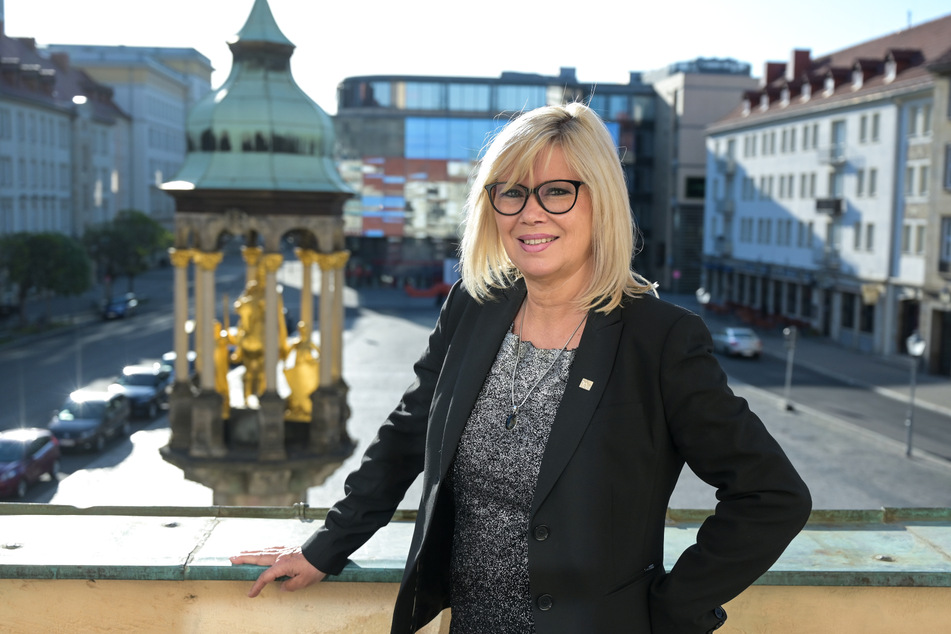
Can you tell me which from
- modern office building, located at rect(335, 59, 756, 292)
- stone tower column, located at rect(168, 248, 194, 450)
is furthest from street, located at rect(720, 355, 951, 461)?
modern office building, located at rect(335, 59, 756, 292)

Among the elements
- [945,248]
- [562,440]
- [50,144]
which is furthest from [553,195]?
[50,144]

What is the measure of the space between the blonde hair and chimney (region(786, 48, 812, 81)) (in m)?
61.1

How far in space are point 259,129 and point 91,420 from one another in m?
14.3

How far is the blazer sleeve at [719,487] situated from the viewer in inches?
110

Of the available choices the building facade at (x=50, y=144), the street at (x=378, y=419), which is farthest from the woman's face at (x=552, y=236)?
the building facade at (x=50, y=144)

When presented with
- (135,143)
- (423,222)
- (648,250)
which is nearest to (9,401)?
(423,222)

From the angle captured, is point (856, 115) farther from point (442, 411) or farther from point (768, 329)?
point (442, 411)

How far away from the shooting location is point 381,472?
3523 mm

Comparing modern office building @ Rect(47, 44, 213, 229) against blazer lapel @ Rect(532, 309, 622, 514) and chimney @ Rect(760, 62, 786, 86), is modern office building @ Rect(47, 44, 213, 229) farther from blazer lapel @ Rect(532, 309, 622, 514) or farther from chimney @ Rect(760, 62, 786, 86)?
blazer lapel @ Rect(532, 309, 622, 514)

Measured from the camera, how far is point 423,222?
80625 millimetres

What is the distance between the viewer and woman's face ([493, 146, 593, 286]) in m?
3.12

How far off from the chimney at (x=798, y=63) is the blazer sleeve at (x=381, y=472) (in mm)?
60983

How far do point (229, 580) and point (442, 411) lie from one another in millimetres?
1002

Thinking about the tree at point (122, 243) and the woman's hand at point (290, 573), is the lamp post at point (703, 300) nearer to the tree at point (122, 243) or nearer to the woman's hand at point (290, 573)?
the tree at point (122, 243)
